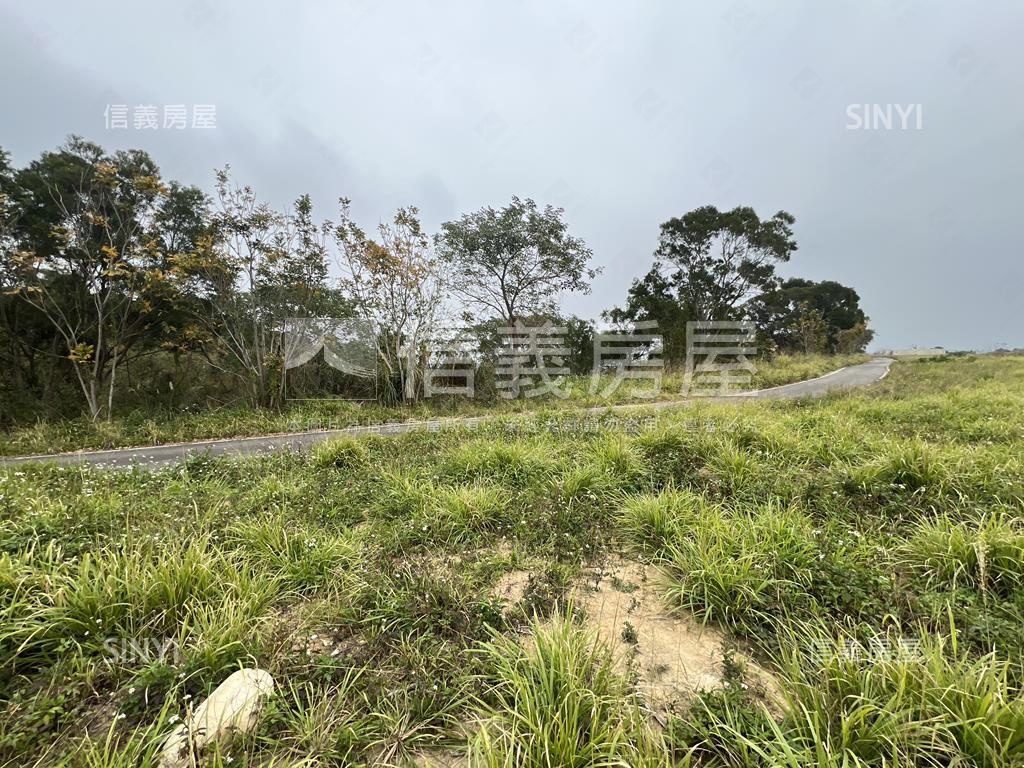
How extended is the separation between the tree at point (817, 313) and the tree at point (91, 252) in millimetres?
37075

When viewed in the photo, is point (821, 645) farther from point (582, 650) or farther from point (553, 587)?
point (553, 587)

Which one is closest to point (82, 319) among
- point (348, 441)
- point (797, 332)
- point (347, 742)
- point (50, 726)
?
point (348, 441)

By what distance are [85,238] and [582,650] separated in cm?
1290

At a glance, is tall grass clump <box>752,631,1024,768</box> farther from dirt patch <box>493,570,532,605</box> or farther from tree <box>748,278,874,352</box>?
tree <box>748,278,874,352</box>

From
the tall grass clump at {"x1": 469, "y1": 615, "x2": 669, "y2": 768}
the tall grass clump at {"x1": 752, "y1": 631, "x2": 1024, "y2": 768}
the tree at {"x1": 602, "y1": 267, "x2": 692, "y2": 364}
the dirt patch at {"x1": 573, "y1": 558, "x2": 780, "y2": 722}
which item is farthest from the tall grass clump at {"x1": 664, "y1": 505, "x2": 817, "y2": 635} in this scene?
the tree at {"x1": 602, "y1": 267, "x2": 692, "y2": 364}

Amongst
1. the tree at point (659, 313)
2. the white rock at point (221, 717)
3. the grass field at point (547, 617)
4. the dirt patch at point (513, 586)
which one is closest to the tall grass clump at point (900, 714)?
the grass field at point (547, 617)

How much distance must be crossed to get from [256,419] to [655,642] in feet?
32.5

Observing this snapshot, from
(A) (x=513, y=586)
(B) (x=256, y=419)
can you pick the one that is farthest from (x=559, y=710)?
(B) (x=256, y=419)

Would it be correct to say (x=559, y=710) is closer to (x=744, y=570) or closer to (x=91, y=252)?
(x=744, y=570)

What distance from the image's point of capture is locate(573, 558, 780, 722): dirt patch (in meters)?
1.81

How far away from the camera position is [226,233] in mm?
9891

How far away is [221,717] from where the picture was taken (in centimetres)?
157

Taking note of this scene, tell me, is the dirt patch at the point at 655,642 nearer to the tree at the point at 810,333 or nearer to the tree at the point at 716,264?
the tree at the point at 716,264

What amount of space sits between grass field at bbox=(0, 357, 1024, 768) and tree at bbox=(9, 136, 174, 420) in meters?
7.19
